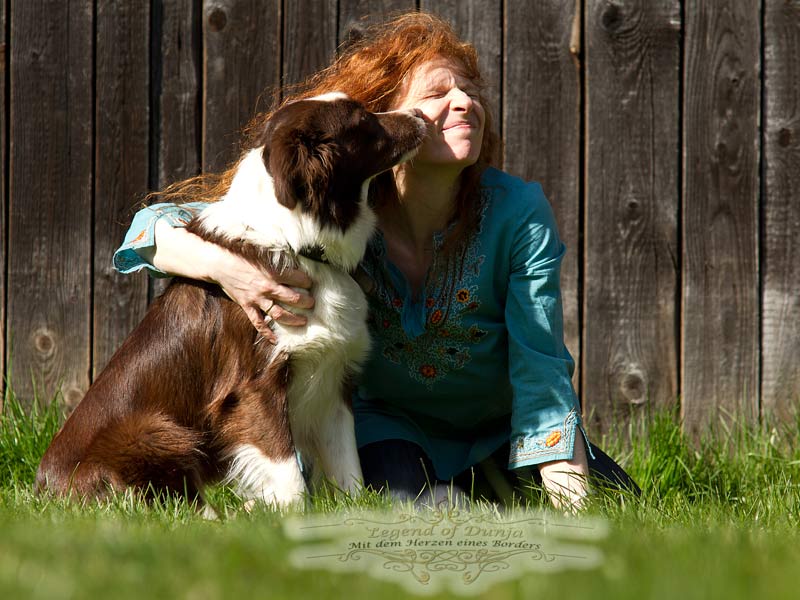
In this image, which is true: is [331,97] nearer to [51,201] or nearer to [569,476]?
[569,476]

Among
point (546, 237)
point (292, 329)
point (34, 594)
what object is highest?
point (546, 237)

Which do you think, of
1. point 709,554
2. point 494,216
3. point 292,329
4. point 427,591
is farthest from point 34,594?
point 494,216

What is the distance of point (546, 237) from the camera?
10.6 ft

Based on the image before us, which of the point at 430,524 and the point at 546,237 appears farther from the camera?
the point at 546,237

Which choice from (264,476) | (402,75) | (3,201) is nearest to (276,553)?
(264,476)

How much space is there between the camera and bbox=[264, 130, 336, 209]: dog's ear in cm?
284

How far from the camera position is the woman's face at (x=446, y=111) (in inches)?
123

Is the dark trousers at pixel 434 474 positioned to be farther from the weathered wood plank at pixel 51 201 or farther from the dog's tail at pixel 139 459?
the weathered wood plank at pixel 51 201

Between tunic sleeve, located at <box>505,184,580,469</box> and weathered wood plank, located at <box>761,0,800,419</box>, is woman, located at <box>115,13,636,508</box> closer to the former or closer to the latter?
tunic sleeve, located at <box>505,184,580,469</box>

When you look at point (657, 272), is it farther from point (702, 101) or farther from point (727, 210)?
point (702, 101)

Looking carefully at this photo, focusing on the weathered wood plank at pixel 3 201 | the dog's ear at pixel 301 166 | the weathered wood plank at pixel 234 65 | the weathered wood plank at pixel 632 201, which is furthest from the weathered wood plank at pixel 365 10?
the weathered wood plank at pixel 3 201

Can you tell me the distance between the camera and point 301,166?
2.86 metres

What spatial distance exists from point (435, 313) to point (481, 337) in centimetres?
19

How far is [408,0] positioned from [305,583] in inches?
123
